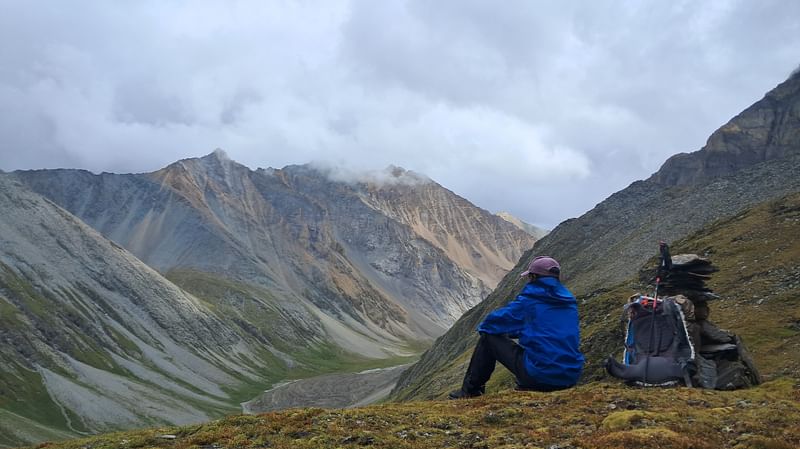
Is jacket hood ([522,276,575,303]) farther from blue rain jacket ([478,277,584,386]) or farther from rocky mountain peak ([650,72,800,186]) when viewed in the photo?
rocky mountain peak ([650,72,800,186])

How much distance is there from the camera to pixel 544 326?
14383mm

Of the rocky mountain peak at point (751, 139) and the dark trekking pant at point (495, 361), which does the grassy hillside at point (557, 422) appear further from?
the rocky mountain peak at point (751, 139)

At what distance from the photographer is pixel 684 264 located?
772 inches

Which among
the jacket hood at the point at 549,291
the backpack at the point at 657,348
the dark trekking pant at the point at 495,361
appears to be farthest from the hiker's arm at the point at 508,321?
the backpack at the point at 657,348

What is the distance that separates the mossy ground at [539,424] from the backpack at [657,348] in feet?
2.61

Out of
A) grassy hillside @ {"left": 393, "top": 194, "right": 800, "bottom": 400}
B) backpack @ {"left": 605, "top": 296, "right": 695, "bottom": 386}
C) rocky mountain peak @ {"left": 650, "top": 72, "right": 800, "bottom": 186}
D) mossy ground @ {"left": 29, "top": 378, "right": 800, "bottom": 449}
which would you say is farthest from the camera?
rocky mountain peak @ {"left": 650, "top": 72, "right": 800, "bottom": 186}

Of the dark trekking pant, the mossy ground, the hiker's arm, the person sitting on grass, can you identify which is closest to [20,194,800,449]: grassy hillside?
the mossy ground

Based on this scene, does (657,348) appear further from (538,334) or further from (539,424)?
(539,424)

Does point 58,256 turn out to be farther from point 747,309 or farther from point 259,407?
point 747,309

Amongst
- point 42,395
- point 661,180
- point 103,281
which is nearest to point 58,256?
→ point 103,281

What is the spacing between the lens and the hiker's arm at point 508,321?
1465 centimetres

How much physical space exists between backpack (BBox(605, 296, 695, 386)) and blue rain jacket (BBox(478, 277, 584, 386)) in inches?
101

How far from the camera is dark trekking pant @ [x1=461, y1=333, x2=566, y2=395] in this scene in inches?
577

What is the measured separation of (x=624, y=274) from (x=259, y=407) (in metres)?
108
